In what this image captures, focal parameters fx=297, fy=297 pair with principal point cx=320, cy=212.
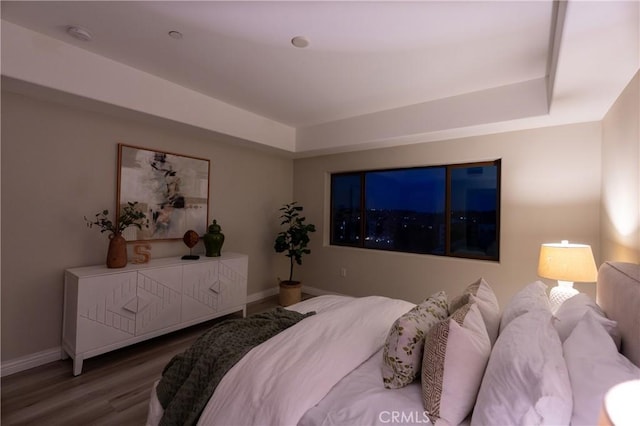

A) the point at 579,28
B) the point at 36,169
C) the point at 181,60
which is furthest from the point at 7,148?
the point at 579,28

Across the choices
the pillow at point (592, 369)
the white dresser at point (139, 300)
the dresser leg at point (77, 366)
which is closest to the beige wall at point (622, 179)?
the pillow at point (592, 369)

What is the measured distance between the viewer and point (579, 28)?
1.47 metres

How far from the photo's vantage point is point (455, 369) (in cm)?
114

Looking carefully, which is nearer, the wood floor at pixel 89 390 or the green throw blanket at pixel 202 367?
the green throw blanket at pixel 202 367

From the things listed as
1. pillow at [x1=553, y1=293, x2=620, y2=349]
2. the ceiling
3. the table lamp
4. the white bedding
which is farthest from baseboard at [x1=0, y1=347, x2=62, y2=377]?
the table lamp

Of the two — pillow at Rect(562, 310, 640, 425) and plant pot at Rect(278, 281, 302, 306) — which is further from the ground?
pillow at Rect(562, 310, 640, 425)

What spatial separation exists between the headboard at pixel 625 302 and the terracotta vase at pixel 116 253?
3.41 meters

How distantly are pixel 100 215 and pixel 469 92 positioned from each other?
388cm

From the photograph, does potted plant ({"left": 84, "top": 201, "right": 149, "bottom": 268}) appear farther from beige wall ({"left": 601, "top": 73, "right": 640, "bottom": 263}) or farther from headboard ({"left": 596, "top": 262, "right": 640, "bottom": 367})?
beige wall ({"left": 601, "top": 73, "right": 640, "bottom": 263})

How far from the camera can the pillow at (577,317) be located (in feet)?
4.02

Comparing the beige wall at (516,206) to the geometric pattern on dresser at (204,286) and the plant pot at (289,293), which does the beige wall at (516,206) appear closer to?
the plant pot at (289,293)

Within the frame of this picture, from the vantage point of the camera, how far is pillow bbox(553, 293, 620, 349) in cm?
123

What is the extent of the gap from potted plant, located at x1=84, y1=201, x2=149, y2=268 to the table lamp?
360 centimetres

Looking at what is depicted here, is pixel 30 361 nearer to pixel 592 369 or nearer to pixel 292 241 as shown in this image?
pixel 292 241
